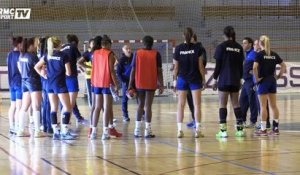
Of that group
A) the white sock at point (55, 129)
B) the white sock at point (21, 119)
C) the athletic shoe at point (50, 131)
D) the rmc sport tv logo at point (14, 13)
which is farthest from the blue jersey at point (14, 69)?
the rmc sport tv logo at point (14, 13)

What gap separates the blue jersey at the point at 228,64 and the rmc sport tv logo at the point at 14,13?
684 inches

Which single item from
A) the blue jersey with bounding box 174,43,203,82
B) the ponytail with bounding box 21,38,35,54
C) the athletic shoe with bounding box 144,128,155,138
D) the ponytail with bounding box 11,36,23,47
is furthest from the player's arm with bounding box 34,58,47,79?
the blue jersey with bounding box 174,43,203,82

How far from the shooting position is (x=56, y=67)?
426 inches

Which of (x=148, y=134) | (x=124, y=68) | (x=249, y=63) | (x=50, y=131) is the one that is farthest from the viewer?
(x=124, y=68)

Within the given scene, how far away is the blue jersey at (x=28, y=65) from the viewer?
37.1ft

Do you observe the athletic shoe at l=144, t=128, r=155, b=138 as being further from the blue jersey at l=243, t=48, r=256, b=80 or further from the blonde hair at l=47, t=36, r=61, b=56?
the blue jersey at l=243, t=48, r=256, b=80

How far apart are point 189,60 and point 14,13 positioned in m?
17.2

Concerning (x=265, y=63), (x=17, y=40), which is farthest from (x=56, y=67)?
(x=265, y=63)

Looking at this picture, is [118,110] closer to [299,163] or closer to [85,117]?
[85,117]

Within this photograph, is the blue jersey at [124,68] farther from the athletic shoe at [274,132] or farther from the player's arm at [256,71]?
the athletic shoe at [274,132]

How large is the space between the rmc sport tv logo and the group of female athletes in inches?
600

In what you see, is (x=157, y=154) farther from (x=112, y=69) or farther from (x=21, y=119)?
(x=21, y=119)

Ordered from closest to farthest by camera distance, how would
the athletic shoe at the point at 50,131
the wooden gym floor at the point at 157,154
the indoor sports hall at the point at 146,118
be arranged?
the wooden gym floor at the point at 157,154 < the indoor sports hall at the point at 146,118 < the athletic shoe at the point at 50,131

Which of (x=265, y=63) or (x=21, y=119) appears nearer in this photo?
(x=265, y=63)
